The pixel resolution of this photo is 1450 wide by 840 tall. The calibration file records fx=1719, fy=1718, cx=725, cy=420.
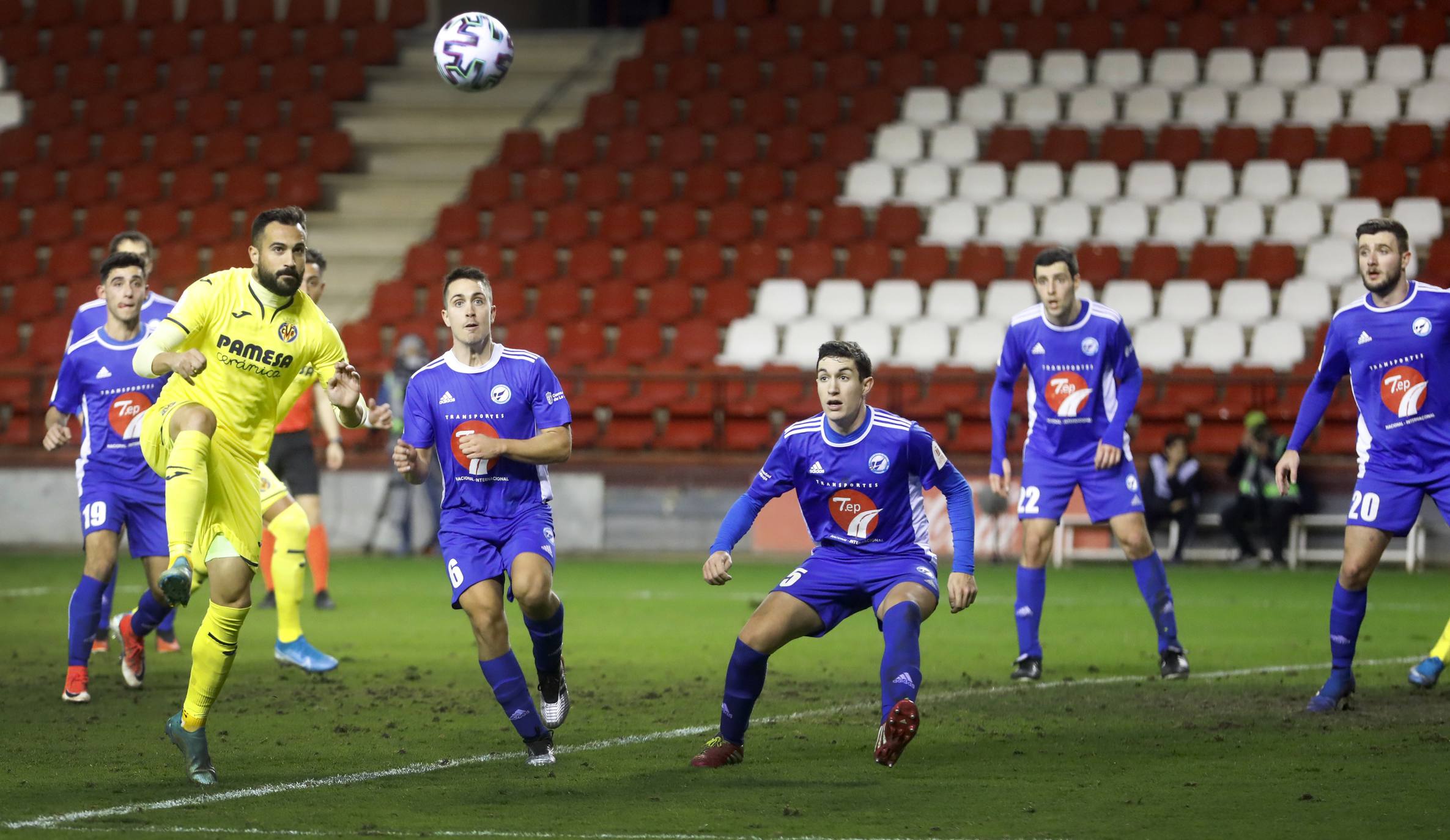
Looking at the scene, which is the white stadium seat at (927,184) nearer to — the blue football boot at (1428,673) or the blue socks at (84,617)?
the blue football boot at (1428,673)

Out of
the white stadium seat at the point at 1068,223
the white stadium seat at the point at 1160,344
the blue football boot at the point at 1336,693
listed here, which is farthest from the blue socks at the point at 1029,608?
the white stadium seat at the point at 1068,223

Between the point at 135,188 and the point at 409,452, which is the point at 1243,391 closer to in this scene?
the point at 409,452

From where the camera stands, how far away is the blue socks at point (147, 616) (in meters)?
8.70

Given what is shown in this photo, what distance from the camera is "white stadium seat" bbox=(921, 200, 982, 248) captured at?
66.4 feet

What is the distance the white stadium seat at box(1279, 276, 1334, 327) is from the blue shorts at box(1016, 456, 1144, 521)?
9.47 m

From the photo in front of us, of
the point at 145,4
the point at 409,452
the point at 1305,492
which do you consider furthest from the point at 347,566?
the point at 145,4

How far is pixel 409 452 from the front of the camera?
6.65 metres

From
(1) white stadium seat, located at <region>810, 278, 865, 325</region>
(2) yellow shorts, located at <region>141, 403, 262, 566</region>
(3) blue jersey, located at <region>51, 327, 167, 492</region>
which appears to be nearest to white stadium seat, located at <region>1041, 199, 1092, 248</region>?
(1) white stadium seat, located at <region>810, 278, 865, 325</region>

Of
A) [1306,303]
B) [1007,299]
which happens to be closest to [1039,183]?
[1007,299]

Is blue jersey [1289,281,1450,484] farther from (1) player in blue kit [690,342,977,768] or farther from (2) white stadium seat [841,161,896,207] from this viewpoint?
(2) white stadium seat [841,161,896,207]

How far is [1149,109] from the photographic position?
21.2 meters

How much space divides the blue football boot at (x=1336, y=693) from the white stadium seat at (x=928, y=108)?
1468 centimetres

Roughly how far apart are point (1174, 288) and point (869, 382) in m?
12.6

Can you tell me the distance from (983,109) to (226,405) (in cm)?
1649
